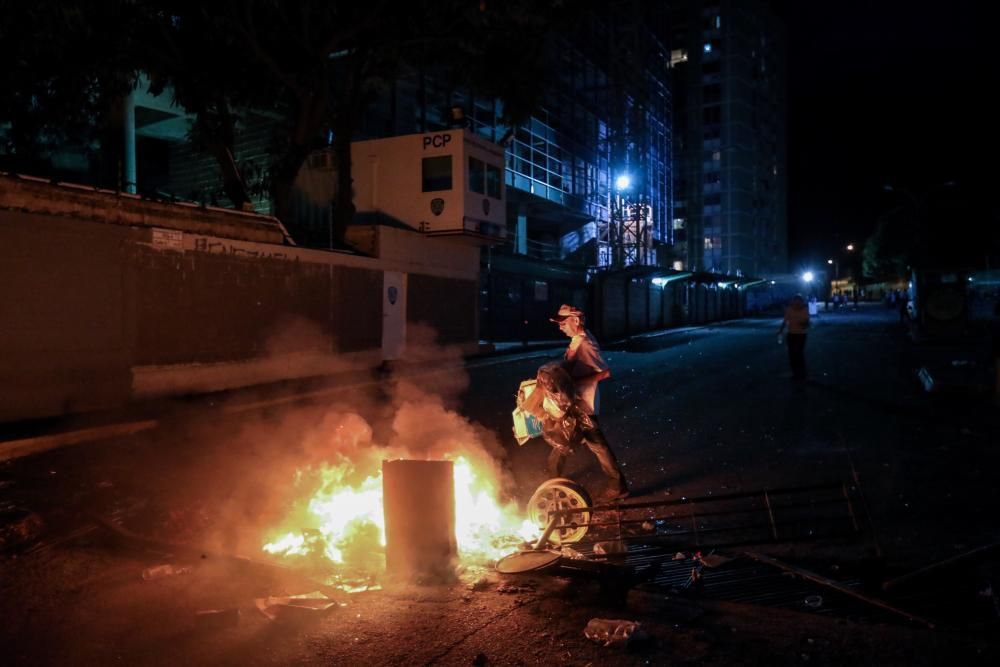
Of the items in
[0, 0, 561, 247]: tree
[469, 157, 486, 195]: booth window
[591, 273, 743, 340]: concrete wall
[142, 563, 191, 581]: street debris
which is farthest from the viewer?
[591, 273, 743, 340]: concrete wall

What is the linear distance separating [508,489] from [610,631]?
9.75ft

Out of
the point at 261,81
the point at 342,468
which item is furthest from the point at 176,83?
the point at 342,468

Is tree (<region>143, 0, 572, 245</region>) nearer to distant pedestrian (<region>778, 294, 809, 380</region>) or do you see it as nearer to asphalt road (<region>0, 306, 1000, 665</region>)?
asphalt road (<region>0, 306, 1000, 665</region>)

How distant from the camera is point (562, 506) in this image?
5391mm

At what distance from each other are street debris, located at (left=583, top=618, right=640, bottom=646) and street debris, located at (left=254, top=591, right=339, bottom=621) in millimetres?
1476

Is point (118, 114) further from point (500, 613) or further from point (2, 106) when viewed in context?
point (500, 613)

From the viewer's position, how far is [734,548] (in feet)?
16.8

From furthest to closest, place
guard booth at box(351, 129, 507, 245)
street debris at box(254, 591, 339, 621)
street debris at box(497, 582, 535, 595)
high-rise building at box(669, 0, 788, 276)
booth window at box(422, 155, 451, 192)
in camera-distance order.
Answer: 1. high-rise building at box(669, 0, 788, 276)
2. booth window at box(422, 155, 451, 192)
3. guard booth at box(351, 129, 507, 245)
4. street debris at box(497, 582, 535, 595)
5. street debris at box(254, 591, 339, 621)

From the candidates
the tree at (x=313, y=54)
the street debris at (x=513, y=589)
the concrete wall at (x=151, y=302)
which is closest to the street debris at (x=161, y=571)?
the street debris at (x=513, y=589)

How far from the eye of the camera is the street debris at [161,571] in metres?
4.67

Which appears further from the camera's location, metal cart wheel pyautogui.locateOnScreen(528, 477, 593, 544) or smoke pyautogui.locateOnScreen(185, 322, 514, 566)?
smoke pyautogui.locateOnScreen(185, 322, 514, 566)

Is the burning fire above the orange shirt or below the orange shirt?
below

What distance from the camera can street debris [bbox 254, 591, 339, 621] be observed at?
13.3 feet

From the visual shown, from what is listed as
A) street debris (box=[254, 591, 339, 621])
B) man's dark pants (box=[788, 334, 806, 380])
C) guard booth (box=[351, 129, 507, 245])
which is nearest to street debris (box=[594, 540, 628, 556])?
street debris (box=[254, 591, 339, 621])
